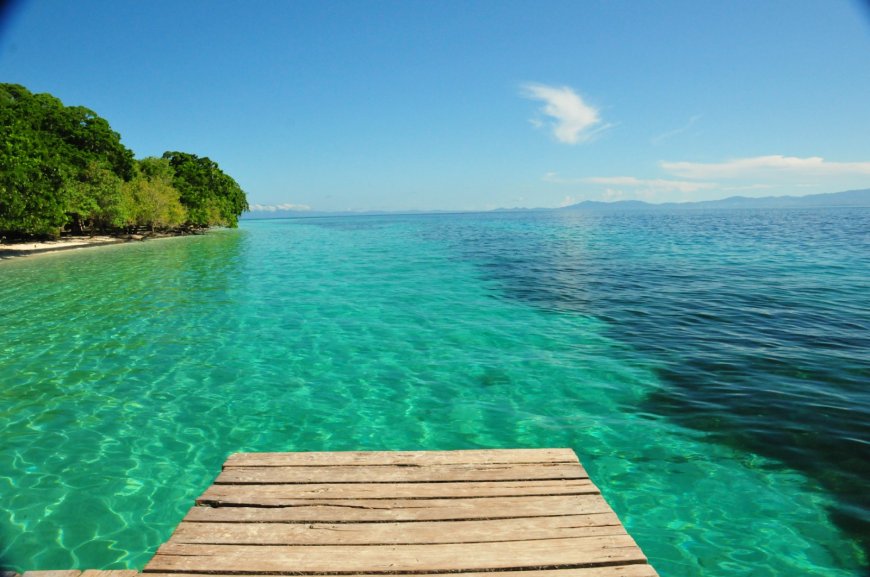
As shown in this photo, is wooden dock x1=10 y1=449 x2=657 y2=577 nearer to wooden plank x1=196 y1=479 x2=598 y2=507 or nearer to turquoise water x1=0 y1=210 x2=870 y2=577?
wooden plank x1=196 y1=479 x2=598 y2=507

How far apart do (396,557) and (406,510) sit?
20.1 inches

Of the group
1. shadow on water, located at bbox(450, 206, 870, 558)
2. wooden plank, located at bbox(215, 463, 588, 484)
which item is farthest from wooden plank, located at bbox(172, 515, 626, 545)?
shadow on water, located at bbox(450, 206, 870, 558)

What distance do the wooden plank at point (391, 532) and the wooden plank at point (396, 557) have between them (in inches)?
2.3

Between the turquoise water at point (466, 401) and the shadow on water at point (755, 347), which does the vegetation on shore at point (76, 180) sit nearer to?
the turquoise water at point (466, 401)

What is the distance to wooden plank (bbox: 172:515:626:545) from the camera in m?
3.12

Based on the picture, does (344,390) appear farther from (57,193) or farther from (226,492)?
(57,193)

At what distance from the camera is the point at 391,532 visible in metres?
3.20

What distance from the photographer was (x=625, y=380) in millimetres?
9328

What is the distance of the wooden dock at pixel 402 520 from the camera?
2898 mm

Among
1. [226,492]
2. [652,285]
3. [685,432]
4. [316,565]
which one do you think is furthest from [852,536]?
[652,285]

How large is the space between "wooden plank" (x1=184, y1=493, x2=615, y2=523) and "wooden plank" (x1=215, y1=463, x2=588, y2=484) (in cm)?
30

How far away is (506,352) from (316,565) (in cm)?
876

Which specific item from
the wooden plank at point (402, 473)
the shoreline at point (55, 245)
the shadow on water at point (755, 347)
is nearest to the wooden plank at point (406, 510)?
the wooden plank at point (402, 473)

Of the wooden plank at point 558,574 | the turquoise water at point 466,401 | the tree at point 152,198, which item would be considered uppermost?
the tree at point 152,198
